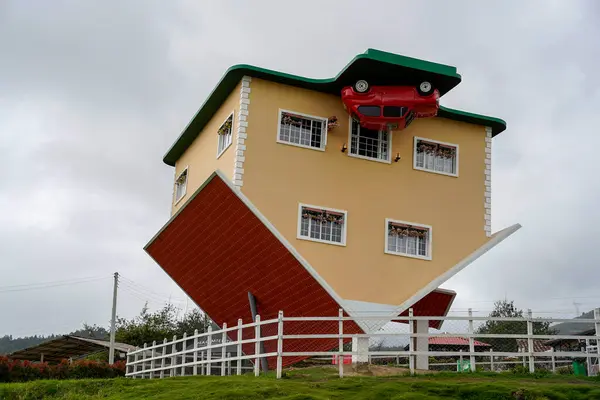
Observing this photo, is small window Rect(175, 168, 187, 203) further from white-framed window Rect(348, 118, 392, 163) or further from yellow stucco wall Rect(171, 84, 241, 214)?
white-framed window Rect(348, 118, 392, 163)

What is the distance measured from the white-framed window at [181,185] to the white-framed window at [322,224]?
6936mm

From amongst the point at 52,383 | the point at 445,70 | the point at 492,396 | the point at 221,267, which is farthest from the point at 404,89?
the point at 52,383

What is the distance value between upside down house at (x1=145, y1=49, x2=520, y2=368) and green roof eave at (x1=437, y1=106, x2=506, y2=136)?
0.05 meters

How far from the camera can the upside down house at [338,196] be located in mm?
21391

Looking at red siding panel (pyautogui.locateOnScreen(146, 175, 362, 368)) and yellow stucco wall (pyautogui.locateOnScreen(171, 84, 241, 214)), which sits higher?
yellow stucco wall (pyautogui.locateOnScreen(171, 84, 241, 214))

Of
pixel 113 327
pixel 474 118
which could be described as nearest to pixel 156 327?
pixel 113 327

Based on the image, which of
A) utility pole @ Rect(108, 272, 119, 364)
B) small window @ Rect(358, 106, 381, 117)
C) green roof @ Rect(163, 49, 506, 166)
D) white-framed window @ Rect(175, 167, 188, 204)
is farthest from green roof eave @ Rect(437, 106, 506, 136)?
utility pole @ Rect(108, 272, 119, 364)

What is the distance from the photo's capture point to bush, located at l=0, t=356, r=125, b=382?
2639 cm

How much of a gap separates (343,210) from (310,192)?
1.10m

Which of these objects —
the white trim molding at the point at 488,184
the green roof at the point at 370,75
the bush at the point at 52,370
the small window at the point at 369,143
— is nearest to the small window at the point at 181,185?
the green roof at the point at 370,75

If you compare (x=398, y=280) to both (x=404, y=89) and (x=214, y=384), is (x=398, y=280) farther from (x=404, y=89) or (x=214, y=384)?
(x=214, y=384)

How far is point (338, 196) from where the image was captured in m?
22.7

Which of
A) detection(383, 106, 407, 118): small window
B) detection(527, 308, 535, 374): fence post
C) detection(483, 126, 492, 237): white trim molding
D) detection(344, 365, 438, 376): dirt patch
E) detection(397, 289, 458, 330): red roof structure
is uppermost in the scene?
detection(383, 106, 407, 118): small window

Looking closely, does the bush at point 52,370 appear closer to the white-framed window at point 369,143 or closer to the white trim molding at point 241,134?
the white trim molding at point 241,134
